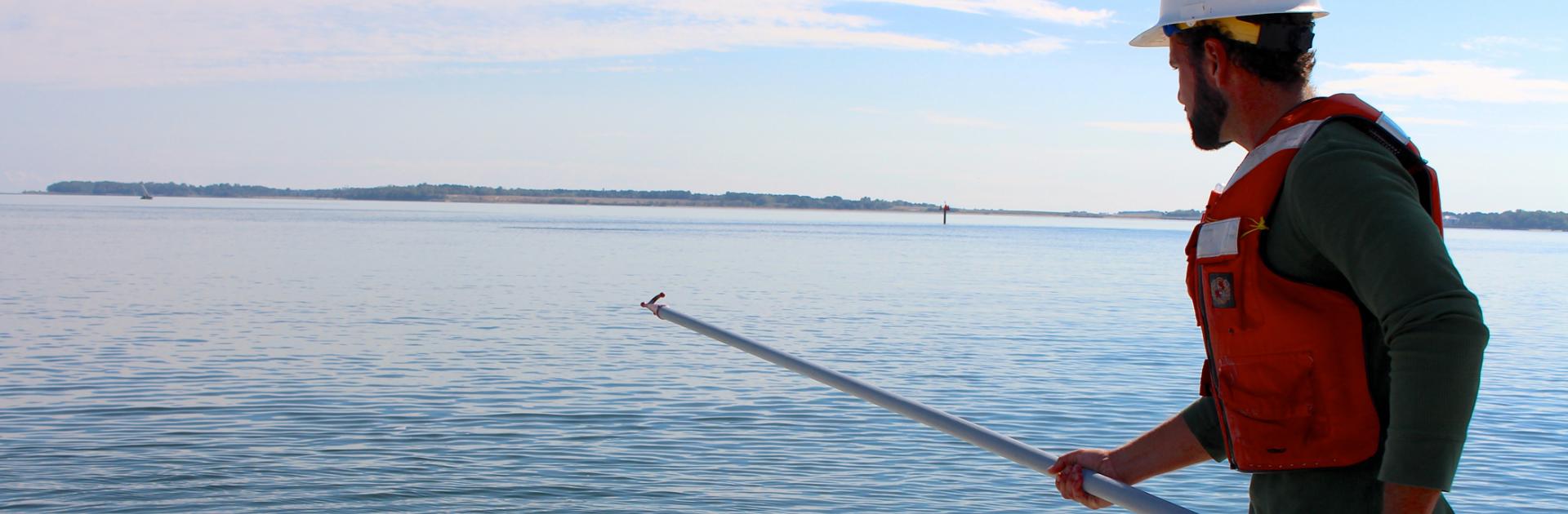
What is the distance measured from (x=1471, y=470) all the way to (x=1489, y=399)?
16.3 feet

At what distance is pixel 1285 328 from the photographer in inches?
80.6

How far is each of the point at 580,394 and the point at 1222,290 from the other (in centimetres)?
1266

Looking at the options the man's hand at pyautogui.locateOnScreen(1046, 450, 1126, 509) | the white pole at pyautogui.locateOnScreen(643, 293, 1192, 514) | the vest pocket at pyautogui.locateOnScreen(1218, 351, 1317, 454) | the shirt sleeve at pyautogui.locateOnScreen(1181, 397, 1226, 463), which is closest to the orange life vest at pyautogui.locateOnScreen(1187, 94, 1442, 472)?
the vest pocket at pyautogui.locateOnScreen(1218, 351, 1317, 454)

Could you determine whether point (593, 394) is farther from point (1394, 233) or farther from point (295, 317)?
point (1394, 233)

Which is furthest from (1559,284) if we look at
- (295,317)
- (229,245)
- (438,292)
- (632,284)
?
(229,245)

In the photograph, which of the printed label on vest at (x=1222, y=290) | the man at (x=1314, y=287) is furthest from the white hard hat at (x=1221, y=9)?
the printed label on vest at (x=1222, y=290)

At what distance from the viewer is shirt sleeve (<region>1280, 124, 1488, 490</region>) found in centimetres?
179

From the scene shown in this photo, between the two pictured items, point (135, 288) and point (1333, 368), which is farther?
point (135, 288)

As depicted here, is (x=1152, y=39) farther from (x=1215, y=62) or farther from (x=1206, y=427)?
(x=1206, y=427)

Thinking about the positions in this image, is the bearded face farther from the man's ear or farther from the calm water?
the calm water

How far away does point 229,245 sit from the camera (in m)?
50.7

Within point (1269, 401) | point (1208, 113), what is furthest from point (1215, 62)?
point (1269, 401)

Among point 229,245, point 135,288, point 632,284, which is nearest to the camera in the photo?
point 135,288

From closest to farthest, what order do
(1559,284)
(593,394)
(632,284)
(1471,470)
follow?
Answer: (1471,470), (593,394), (632,284), (1559,284)
